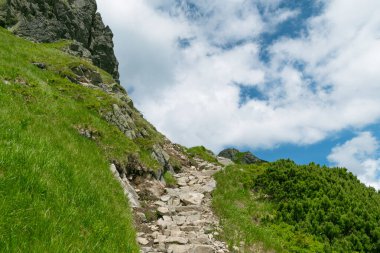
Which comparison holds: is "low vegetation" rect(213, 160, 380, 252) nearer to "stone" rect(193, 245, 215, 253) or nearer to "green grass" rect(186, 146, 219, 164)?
"stone" rect(193, 245, 215, 253)

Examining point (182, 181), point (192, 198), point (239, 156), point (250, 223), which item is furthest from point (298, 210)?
point (239, 156)

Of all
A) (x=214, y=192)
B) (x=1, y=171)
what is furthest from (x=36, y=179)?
(x=214, y=192)

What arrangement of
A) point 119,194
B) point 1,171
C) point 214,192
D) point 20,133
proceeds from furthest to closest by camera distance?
1. point 214,192
2. point 119,194
3. point 20,133
4. point 1,171

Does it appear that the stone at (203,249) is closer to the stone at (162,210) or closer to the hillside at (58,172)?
the hillside at (58,172)

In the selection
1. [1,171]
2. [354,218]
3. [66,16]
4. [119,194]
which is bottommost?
[1,171]

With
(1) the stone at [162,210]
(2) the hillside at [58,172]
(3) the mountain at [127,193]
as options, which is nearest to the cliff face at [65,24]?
(3) the mountain at [127,193]

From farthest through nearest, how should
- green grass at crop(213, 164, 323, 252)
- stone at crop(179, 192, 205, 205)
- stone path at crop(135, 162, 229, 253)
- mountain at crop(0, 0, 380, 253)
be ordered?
1. stone at crop(179, 192, 205, 205)
2. green grass at crop(213, 164, 323, 252)
3. stone path at crop(135, 162, 229, 253)
4. mountain at crop(0, 0, 380, 253)

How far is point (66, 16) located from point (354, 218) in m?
55.8

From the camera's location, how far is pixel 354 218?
1633cm

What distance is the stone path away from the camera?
38.1ft

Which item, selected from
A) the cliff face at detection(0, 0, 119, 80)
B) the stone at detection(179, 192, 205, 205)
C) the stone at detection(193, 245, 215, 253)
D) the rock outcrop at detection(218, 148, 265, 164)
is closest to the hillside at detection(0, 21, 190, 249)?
the stone at detection(179, 192, 205, 205)

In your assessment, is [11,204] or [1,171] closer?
[11,204]

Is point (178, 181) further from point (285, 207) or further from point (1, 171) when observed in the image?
point (1, 171)

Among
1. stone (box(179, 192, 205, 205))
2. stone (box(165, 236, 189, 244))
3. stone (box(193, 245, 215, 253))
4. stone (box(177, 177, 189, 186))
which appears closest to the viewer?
stone (box(193, 245, 215, 253))
